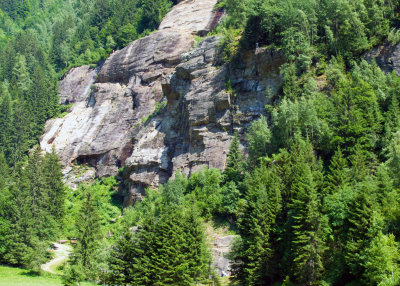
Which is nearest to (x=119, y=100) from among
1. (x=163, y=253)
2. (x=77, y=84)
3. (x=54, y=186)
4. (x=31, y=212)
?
(x=77, y=84)

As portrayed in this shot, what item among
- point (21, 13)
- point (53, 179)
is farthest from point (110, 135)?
point (21, 13)

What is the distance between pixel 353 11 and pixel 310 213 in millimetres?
35017

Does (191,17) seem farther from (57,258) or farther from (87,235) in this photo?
(57,258)

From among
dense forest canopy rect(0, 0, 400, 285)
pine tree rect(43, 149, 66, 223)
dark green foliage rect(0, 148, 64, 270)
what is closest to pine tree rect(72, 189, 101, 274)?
dense forest canopy rect(0, 0, 400, 285)

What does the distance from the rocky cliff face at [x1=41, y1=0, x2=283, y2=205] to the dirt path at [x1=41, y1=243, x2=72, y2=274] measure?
1245cm

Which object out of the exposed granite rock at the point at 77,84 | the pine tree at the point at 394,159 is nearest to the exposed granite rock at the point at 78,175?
the exposed granite rock at the point at 77,84

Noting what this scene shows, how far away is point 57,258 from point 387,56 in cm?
4878

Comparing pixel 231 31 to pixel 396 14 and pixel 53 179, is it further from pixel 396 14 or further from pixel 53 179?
pixel 53 179

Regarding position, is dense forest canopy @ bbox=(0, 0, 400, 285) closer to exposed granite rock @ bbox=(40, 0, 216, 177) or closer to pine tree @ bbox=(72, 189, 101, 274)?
pine tree @ bbox=(72, 189, 101, 274)

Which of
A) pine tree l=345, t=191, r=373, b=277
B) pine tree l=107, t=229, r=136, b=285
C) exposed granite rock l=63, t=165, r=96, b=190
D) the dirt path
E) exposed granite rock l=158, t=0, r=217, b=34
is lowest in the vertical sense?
the dirt path

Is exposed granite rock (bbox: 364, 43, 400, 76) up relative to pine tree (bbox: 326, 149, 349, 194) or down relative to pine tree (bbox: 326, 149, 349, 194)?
up

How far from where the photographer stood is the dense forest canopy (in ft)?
116

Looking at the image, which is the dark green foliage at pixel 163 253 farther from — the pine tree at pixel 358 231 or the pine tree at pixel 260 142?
the pine tree at pixel 358 231

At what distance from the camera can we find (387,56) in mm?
52781
